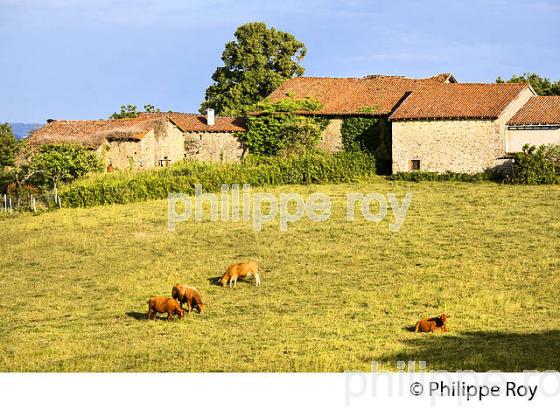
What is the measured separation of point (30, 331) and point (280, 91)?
3903cm

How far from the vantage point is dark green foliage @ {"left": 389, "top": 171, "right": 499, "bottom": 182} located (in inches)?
2039

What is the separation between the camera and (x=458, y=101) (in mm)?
54062

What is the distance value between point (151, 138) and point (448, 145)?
1896 centimetres

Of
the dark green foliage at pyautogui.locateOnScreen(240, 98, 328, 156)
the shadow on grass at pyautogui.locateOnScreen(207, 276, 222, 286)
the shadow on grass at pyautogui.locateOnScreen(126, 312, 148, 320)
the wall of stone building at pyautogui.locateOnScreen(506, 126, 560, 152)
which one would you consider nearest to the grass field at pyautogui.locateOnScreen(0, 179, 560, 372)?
the shadow on grass at pyautogui.locateOnScreen(126, 312, 148, 320)

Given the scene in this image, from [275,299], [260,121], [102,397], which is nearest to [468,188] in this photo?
[260,121]

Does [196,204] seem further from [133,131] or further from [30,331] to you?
[30,331]

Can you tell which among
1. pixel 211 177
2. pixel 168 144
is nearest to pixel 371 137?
pixel 211 177

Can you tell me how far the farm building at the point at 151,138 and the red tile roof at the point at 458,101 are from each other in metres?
11.9

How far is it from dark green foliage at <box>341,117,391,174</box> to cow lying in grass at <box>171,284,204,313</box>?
98.7 feet

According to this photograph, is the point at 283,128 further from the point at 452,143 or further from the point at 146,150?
the point at 452,143

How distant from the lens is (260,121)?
197 feet

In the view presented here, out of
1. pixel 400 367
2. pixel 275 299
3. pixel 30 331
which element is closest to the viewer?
pixel 400 367

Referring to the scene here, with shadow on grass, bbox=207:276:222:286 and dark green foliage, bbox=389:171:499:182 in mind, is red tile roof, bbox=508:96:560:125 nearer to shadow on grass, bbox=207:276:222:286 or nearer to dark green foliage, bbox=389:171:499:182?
dark green foliage, bbox=389:171:499:182

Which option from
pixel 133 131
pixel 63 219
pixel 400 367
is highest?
pixel 133 131
